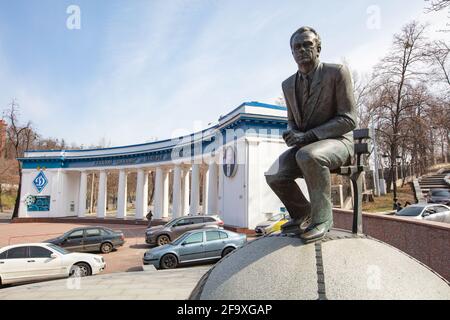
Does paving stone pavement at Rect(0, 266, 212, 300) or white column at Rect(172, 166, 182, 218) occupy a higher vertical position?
white column at Rect(172, 166, 182, 218)

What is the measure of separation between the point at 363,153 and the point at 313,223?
1349 millimetres

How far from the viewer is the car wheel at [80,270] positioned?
10.9 meters

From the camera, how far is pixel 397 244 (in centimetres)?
895

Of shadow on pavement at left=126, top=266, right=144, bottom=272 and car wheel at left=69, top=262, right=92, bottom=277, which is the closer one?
car wheel at left=69, top=262, right=92, bottom=277

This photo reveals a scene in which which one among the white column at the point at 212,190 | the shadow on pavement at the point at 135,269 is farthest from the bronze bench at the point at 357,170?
the white column at the point at 212,190

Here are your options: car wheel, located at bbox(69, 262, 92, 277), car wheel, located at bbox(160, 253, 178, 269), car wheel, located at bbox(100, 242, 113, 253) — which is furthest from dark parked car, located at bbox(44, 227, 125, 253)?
car wheel, located at bbox(160, 253, 178, 269)

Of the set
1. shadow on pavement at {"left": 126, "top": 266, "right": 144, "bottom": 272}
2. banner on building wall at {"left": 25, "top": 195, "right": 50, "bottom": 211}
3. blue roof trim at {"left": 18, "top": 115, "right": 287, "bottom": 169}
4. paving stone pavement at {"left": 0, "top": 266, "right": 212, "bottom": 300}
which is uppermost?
blue roof trim at {"left": 18, "top": 115, "right": 287, "bottom": 169}

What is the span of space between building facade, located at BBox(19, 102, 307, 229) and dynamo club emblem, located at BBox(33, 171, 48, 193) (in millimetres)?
104

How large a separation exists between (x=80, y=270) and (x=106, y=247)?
5574 mm

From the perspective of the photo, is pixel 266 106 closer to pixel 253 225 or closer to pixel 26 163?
pixel 253 225

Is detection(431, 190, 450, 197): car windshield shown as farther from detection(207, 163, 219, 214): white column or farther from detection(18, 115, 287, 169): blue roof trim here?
detection(207, 163, 219, 214): white column

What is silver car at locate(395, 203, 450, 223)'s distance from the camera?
40.7 ft

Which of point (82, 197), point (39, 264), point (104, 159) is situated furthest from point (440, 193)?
point (82, 197)

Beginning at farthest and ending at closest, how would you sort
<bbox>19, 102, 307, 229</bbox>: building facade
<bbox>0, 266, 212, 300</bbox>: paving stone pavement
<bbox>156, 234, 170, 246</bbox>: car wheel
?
<bbox>19, 102, 307, 229</bbox>: building facade, <bbox>156, 234, 170, 246</bbox>: car wheel, <bbox>0, 266, 212, 300</bbox>: paving stone pavement
